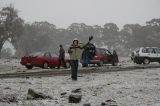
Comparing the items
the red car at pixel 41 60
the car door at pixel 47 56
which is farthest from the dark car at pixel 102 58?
the car door at pixel 47 56

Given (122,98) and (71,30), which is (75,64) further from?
(71,30)

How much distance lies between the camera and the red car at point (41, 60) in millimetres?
29219

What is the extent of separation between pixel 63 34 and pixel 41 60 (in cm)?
12329

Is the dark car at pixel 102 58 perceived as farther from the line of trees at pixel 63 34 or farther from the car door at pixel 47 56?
the line of trees at pixel 63 34

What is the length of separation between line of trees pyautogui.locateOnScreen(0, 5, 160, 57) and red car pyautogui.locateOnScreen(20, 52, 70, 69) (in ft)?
172

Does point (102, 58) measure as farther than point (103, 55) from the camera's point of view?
No

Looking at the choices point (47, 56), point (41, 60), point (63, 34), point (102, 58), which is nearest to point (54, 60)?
point (47, 56)

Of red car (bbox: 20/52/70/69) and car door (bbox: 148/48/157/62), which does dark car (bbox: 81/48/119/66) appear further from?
car door (bbox: 148/48/157/62)

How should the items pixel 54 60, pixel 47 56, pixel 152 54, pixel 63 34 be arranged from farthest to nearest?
pixel 63 34, pixel 152 54, pixel 54 60, pixel 47 56

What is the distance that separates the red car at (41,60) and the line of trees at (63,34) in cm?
5233

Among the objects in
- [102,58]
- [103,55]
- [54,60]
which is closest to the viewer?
[54,60]

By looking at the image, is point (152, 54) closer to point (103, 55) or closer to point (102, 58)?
point (103, 55)

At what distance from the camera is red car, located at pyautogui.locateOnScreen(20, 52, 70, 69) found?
29.2 metres

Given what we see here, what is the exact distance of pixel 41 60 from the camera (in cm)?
2927
